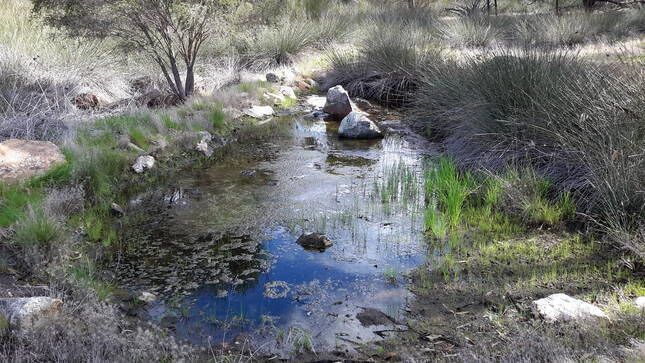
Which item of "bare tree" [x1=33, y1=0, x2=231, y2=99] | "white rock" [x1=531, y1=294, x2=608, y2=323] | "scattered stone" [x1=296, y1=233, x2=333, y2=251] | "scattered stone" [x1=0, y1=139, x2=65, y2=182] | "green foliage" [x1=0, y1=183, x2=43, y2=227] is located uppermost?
"bare tree" [x1=33, y1=0, x2=231, y2=99]

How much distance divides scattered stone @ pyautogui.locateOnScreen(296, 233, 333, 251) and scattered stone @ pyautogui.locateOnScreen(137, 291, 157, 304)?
1240 mm

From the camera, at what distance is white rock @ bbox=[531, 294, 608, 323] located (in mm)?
3121

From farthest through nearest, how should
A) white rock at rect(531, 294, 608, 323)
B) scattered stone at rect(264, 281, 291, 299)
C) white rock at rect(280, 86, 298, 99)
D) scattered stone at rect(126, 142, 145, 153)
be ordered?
white rock at rect(280, 86, 298, 99), scattered stone at rect(126, 142, 145, 153), scattered stone at rect(264, 281, 291, 299), white rock at rect(531, 294, 608, 323)

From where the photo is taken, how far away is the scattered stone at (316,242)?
4402 mm

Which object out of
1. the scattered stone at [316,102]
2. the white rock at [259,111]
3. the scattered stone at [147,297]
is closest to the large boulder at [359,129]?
the white rock at [259,111]

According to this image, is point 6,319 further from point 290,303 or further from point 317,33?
point 317,33

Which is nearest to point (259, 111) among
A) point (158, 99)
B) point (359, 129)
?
point (158, 99)

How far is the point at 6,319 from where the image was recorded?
2953 mm

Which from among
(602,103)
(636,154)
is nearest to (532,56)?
(602,103)

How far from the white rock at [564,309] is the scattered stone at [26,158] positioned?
13.8ft

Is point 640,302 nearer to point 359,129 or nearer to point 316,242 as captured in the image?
point 316,242

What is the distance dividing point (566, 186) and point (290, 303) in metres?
2.70

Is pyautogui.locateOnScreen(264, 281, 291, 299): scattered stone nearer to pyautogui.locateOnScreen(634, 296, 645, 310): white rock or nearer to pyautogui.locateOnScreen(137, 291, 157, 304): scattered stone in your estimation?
pyautogui.locateOnScreen(137, 291, 157, 304): scattered stone

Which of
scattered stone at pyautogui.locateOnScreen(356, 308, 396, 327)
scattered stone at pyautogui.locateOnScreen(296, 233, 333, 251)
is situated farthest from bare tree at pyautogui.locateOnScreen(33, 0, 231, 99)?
scattered stone at pyautogui.locateOnScreen(356, 308, 396, 327)
